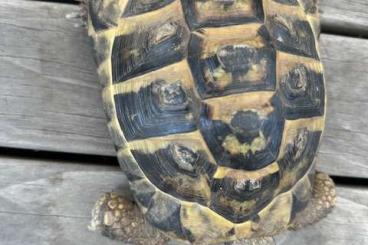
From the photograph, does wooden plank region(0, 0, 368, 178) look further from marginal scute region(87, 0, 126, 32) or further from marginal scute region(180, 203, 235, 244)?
marginal scute region(180, 203, 235, 244)

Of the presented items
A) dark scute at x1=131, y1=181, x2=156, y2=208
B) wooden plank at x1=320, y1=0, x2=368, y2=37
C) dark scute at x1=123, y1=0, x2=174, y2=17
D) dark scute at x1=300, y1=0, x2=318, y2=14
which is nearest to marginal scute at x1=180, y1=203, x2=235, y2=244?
dark scute at x1=131, y1=181, x2=156, y2=208

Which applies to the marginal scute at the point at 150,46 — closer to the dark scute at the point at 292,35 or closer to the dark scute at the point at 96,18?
the dark scute at the point at 96,18

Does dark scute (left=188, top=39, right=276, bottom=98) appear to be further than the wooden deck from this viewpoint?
No

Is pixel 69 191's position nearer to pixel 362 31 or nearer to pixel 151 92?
pixel 151 92

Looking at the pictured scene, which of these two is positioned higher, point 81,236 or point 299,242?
point 81,236

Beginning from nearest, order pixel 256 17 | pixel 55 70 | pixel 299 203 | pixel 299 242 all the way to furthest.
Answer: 1. pixel 256 17
2. pixel 299 203
3. pixel 55 70
4. pixel 299 242

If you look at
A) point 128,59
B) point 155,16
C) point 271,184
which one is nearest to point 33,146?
point 128,59
